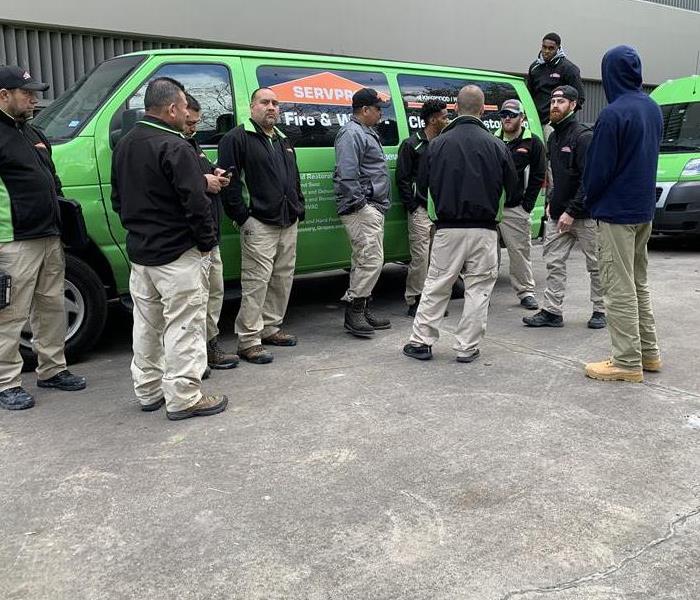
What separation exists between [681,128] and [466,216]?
7.31 meters

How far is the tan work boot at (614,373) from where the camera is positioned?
4.58 m

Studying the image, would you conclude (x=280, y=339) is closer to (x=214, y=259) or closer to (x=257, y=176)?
(x=214, y=259)

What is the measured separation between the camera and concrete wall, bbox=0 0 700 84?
9.17 meters

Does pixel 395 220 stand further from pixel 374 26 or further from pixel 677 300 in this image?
pixel 374 26

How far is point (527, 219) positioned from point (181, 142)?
3814 millimetres

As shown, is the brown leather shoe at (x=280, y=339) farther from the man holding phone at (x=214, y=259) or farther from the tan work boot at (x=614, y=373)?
the tan work boot at (x=614, y=373)

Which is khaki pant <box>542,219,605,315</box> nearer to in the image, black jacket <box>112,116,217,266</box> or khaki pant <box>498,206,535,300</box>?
khaki pant <box>498,206,535,300</box>

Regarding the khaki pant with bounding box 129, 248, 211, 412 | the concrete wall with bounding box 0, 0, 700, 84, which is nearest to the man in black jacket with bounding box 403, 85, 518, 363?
the khaki pant with bounding box 129, 248, 211, 412

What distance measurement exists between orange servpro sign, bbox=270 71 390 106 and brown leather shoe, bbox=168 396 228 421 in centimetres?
262

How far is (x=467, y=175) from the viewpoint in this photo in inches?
195

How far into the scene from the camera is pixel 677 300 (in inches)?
271

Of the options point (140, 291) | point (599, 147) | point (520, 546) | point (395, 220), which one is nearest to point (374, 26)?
point (395, 220)

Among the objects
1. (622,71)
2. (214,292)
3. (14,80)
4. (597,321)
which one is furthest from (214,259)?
(597,321)

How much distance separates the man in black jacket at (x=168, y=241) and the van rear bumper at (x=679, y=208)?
753 cm
